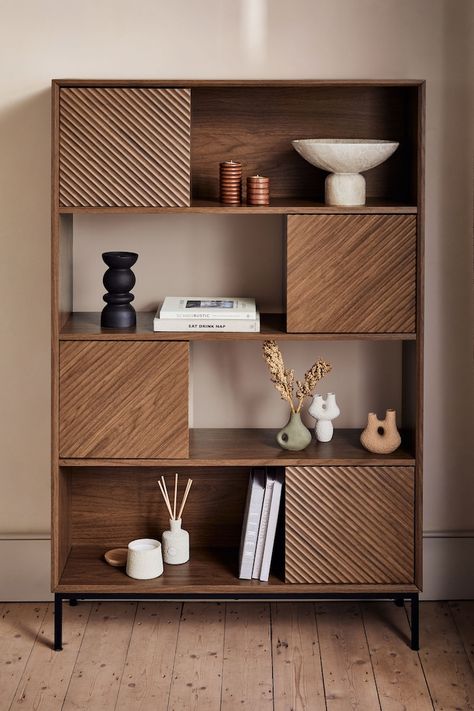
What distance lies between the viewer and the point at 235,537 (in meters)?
3.24

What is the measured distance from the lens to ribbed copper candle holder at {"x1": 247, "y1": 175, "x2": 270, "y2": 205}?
2852mm

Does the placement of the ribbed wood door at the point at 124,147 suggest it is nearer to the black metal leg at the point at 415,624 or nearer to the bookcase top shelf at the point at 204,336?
the bookcase top shelf at the point at 204,336

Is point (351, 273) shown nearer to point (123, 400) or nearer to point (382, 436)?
point (382, 436)

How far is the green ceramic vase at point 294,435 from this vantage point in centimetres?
299

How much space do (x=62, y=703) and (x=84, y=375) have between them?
34.2 inches

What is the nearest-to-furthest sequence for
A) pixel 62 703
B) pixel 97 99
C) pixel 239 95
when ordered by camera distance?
pixel 62 703
pixel 97 99
pixel 239 95

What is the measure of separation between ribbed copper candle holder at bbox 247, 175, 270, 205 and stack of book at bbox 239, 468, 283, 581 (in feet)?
2.59

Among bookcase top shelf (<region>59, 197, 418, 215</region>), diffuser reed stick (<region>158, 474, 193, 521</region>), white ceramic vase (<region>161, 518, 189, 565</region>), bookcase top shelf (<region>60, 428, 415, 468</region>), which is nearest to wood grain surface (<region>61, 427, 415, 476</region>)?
bookcase top shelf (<region>60, 428, 415, 468</region>)

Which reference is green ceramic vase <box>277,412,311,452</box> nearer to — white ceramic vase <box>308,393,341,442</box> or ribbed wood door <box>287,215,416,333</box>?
white ceramic vase <box>308,393,341,442</box>

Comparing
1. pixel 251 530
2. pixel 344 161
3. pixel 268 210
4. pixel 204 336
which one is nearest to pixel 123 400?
pixel 204 336

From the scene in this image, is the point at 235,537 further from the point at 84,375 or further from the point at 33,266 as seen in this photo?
the point at 33,266

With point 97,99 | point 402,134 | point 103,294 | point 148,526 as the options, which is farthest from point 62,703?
point 402,134

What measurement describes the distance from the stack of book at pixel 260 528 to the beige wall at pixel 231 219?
313 millimetres

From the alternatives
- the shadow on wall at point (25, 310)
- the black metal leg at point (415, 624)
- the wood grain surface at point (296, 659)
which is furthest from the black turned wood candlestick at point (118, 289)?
the black metal leg at point (415, 624)
